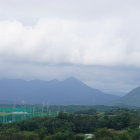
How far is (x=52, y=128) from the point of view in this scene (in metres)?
49.3

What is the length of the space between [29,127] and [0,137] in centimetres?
1248

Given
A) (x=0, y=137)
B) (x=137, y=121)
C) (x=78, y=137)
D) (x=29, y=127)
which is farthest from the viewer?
(x=137, y=121)

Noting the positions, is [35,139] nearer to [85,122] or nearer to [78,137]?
[78,137]

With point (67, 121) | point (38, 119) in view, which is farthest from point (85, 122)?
point (38, 119)

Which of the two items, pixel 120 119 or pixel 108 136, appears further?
pixel 120 119

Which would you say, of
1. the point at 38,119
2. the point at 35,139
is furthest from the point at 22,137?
the point at 38,119

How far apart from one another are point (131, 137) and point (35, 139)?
30.3ft

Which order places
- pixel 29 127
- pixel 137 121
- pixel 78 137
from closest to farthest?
pixel 78 137, pixel 29 127, pixel 137 121

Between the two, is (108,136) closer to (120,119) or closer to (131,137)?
(131,137)

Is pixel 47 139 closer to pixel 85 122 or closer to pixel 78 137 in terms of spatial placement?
pixel 78 137

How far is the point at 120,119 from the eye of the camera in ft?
178

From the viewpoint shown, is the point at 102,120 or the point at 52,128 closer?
the point at 52,128

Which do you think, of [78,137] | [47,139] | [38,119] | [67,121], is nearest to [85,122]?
[67,121]

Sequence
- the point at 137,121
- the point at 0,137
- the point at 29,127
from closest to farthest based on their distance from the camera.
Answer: the point at 0,137
the point at 29,127
the point at 137,121
